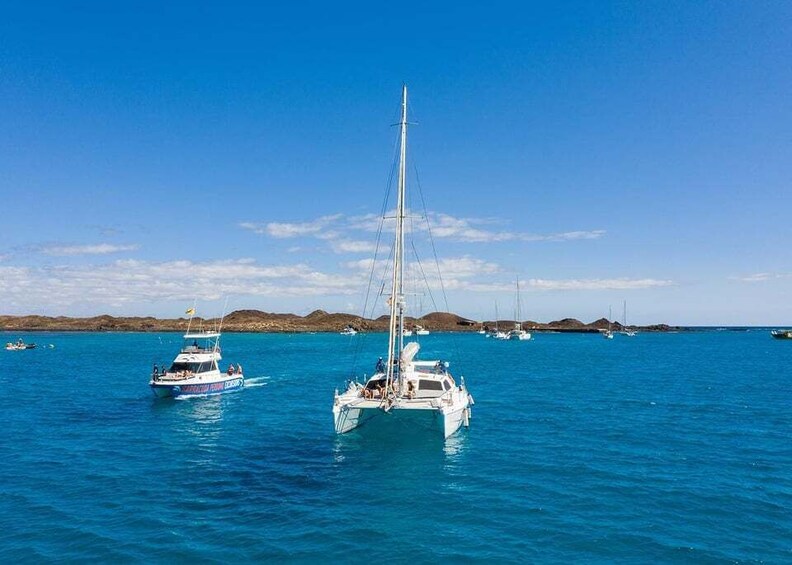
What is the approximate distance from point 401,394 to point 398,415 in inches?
95.1

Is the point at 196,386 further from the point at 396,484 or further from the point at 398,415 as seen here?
the point at 396,484

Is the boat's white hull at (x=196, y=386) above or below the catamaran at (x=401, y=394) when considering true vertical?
below

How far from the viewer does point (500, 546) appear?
18281 mm

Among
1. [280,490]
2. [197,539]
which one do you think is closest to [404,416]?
[280,490]

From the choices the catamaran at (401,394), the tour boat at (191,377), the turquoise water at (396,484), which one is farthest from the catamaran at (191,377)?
the catamaran at (401,394)

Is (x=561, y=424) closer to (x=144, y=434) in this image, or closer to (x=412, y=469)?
(x=412, y=469)

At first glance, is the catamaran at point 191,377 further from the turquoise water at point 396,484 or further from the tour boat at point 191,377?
the turquoise water at point 396,484

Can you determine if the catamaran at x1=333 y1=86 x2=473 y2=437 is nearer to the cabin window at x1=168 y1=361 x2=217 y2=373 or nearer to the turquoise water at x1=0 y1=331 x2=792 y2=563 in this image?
the turquoise water at x1=0 y1=331 x2=792 y2=563

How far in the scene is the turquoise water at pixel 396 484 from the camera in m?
18.2

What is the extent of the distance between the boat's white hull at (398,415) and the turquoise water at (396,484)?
1.17 m

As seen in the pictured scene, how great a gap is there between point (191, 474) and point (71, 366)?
7455 cm

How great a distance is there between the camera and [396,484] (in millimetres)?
24797

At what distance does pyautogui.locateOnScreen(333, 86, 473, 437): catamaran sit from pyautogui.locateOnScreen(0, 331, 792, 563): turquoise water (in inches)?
64.9

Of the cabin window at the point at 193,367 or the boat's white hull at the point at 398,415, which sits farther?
the cabin window at the point at 193,367
